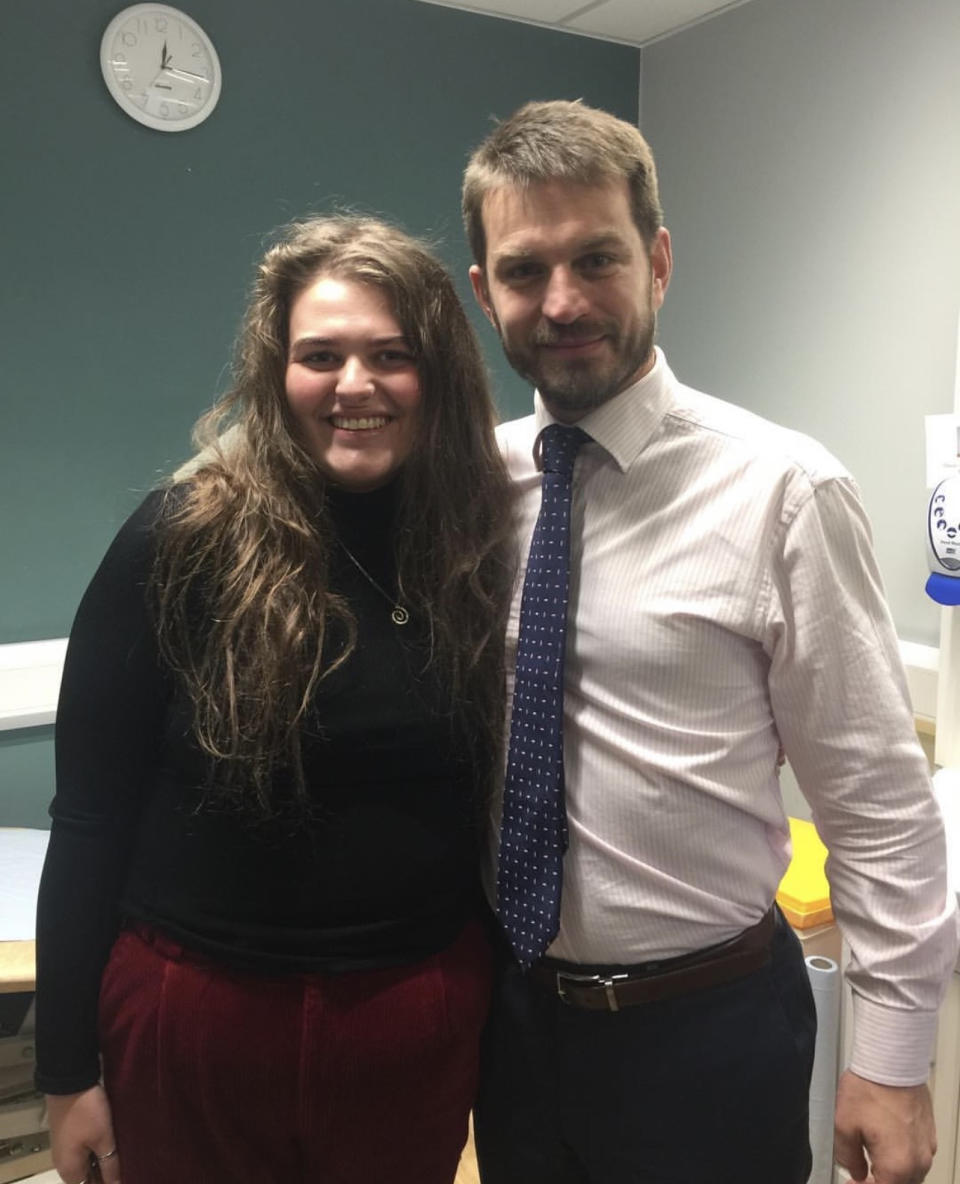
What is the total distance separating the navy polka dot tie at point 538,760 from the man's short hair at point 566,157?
0.27m

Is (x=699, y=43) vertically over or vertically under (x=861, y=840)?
over

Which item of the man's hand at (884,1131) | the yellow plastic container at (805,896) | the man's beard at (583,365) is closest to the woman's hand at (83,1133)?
the man's hand at (884,1131)

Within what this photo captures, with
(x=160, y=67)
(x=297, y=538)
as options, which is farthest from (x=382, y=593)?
(x=160, y=67)

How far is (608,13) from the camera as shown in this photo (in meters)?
2.55

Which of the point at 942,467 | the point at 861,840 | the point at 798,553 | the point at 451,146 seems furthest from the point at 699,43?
the point at 861,840

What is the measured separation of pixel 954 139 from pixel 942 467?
0.73 metres

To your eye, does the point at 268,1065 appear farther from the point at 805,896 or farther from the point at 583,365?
the point at 805,896

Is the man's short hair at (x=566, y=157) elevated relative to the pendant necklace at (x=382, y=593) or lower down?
elevated

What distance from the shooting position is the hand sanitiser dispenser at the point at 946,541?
171 centimetres

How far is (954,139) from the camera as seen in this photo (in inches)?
78.2

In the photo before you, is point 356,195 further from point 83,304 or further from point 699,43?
point 699,43

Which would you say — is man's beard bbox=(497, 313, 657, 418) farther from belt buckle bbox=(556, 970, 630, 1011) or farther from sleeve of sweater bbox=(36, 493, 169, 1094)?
belt buckle bbox=(556, 970, 630, 1011)

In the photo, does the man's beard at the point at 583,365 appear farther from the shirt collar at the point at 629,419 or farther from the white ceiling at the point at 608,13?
the white ceiling at the point at 608,13

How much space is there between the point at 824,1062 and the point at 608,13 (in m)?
2.45
